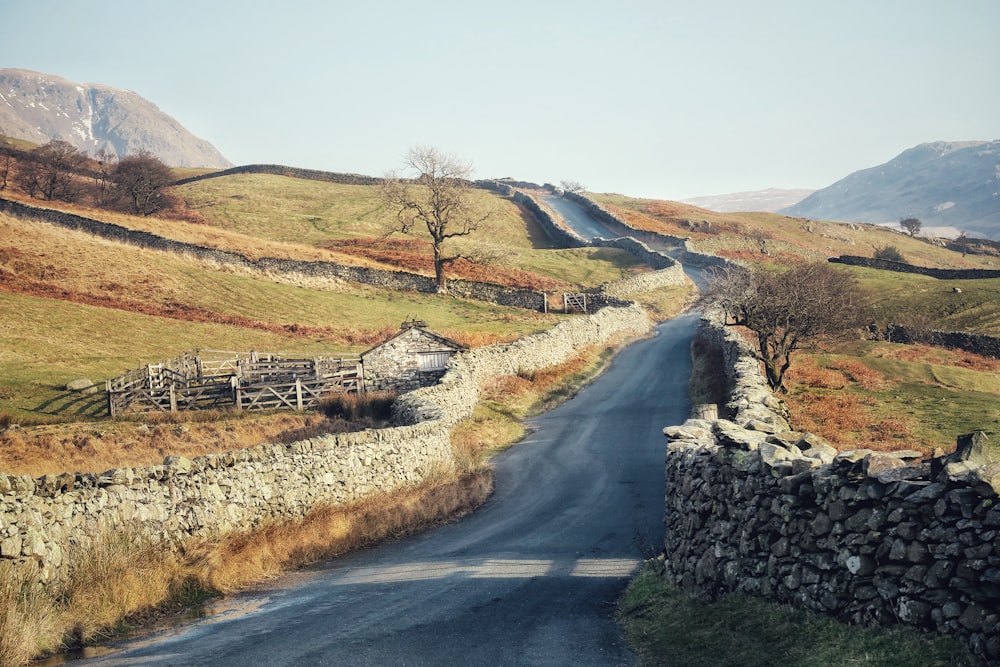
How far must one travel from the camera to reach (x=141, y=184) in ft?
319

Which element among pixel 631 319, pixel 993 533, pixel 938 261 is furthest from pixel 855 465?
pixel 938 261

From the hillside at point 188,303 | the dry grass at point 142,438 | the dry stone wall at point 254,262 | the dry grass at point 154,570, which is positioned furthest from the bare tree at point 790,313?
the dry stone wall at point 254,262

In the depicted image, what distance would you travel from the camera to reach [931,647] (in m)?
7.54

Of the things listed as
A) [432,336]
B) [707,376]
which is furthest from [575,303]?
[707,376]

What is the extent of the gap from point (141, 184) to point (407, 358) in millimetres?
70723

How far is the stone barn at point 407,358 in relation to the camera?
1623 inches

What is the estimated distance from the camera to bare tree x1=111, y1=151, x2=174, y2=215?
96.4 meters

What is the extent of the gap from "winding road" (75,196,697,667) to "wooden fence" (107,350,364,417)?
13913mm

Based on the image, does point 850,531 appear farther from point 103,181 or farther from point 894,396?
point 103,181

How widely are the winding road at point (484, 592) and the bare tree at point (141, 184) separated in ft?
275

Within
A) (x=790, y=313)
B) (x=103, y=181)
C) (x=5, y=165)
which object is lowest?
(x=790, y=313)

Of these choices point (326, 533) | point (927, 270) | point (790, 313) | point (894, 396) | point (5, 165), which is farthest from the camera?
point (5, 165)

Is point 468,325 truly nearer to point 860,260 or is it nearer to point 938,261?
point 860,260

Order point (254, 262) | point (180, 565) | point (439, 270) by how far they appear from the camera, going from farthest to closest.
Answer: point (439, 270) < point (254, 262) < point (180, 565)
